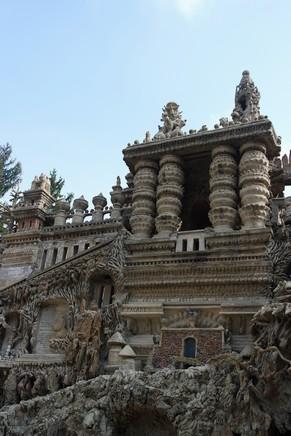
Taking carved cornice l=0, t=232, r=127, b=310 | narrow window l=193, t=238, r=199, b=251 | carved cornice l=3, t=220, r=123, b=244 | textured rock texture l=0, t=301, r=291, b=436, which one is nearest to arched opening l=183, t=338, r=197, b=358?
textured rock texture l=0, t=301, r=291, b=436

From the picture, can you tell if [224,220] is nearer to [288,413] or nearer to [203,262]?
[203,262]

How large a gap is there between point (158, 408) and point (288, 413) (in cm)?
293

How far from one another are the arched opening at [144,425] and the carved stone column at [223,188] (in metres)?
6.77

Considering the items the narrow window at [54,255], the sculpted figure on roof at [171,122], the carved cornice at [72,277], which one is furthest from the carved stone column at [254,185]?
the narrow window at [54,255]

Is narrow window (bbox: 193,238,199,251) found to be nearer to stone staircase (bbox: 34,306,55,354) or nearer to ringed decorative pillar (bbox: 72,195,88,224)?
ringed decorative pillar (bbox: 72,195,88,224)

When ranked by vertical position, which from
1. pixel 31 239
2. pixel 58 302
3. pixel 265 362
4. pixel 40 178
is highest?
pixel 40 178

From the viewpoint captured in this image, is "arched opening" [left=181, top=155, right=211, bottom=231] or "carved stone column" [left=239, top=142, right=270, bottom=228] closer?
"carved stone column" [left=239, top=142, right=270, bottom=228]

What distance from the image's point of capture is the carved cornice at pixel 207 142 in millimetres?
17188

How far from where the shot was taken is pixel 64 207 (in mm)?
20281

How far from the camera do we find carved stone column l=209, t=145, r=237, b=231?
54.0 ft

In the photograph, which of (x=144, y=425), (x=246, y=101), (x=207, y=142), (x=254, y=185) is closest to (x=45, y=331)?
(x=144, y=425)

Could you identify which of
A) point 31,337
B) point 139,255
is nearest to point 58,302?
point 31,337

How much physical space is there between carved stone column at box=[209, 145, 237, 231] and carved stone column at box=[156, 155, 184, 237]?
4.24ft

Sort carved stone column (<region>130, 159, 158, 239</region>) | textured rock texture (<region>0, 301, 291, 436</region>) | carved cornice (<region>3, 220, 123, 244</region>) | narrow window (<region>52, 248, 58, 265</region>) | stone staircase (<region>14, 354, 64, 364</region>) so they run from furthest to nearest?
narrow window (<region>52, 248, 58, 265</region>) → carved cornice (<region>3, 220, 123, 244</region>) → carved stone column (<region>130, 159, 158, 239</region>) → stone staircase (<region>14, 354, 64, 364</region>) → textured rock texture (<region>0, 301, 291, 436</region>)
